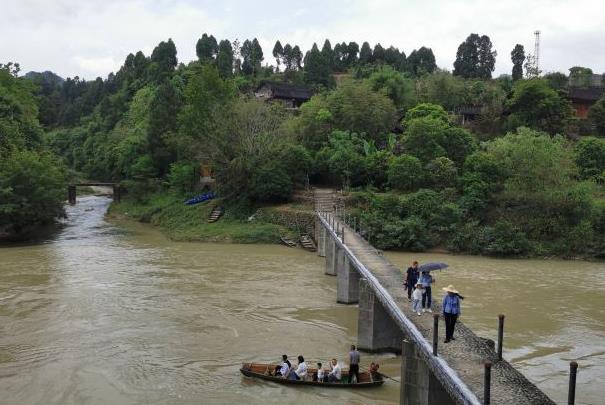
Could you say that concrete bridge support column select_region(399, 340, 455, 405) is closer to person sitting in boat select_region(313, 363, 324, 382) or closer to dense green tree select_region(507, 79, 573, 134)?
person sitting in boat select_region(313, 363, 324, 382)

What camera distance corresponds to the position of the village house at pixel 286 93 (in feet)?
254

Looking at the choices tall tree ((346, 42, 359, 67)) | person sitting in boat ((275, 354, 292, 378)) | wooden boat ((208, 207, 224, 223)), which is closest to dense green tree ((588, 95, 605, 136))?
wooden boat ((208, 207, 224, 223))

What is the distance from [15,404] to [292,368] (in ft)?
26.7

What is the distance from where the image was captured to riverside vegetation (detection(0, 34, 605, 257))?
4212 centimetres

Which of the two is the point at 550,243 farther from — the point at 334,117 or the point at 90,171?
the point at 90,171

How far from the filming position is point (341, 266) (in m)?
27.4

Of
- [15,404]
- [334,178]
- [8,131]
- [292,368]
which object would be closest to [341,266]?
[292,368]

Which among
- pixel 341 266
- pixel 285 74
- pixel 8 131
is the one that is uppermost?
pixel 285 74

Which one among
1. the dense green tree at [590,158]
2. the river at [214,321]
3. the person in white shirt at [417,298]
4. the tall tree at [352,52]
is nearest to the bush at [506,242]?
the river at [214,321]

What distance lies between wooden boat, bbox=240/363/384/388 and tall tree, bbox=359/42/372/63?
98.8 metres

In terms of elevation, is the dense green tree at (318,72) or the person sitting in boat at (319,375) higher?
the dense green tree at (318,72)

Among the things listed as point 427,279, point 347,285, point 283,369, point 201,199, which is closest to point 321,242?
point 347,285

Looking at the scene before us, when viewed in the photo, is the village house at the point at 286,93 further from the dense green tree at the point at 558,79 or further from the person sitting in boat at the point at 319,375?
the person sitting in boat at the point at 319,375

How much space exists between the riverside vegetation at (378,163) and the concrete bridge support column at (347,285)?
1483cm
